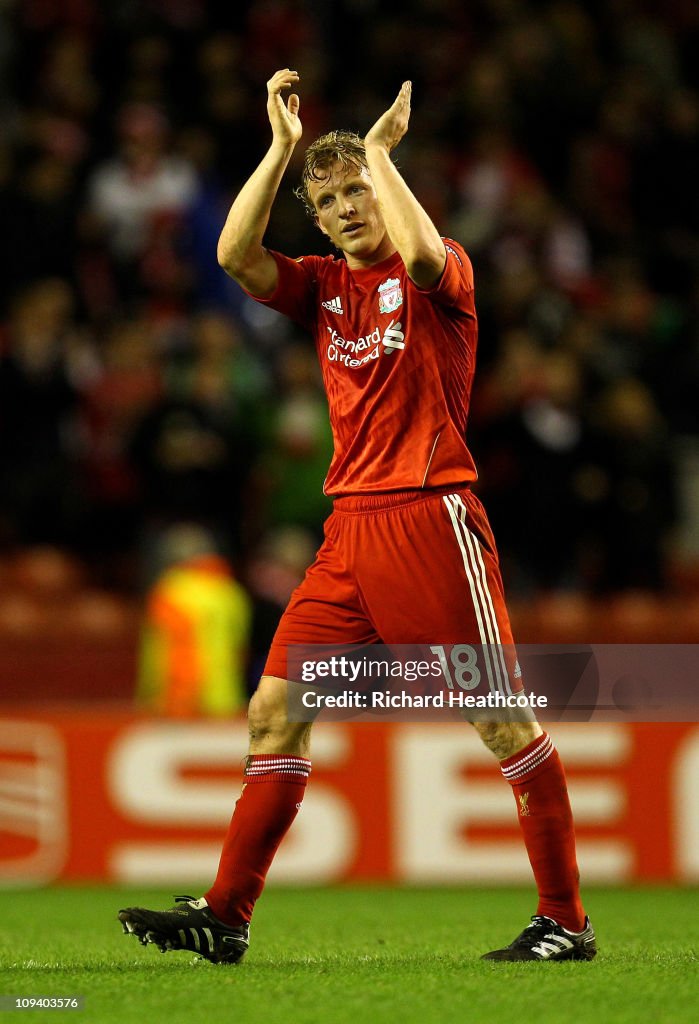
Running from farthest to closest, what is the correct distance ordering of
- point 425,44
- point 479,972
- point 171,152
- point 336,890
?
point 425,44 < point 171,152 < point 336,890 < point 479,972

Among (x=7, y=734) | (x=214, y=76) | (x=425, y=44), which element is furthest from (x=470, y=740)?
(x=425, y=44)

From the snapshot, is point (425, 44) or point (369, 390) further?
point (425, 44)

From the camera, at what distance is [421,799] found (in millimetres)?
7418

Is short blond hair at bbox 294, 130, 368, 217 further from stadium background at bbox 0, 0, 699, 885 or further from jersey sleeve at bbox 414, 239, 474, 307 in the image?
stadium background at bbox 0, 0, 699, 885

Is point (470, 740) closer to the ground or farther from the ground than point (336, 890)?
farther from the ground

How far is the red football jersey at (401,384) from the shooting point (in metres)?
4.24

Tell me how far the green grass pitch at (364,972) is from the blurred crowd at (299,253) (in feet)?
9.47

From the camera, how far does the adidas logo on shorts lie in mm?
4355

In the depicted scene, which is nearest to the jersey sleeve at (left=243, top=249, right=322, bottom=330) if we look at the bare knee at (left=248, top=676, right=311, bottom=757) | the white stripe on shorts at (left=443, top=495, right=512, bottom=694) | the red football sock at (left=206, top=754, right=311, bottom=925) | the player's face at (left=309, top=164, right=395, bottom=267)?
the player's face at (left=309, top=164, right=395, bottom=267)

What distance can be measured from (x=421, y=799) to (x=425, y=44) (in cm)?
651

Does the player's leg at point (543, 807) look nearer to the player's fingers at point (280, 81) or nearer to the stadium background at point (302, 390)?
the player's fingers at point (280, 81)

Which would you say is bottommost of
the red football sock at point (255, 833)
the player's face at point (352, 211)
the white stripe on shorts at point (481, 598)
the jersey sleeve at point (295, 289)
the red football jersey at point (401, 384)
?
the red football sock at point (255, 833)

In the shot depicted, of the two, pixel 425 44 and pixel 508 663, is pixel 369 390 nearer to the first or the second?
pixel 508 663

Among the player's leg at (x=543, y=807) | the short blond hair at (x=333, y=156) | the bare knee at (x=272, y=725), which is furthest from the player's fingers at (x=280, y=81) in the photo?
the player's leg at (x=543, y=807)
